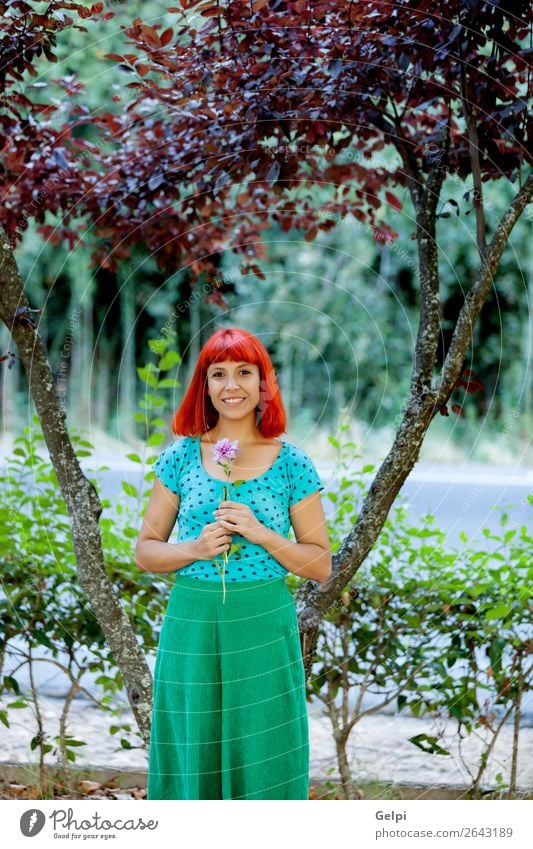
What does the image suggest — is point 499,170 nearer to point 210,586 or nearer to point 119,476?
point 210,586

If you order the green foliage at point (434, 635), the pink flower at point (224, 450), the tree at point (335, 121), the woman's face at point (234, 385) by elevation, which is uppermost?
the tree at point (335, 121)

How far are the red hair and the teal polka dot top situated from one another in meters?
0.04

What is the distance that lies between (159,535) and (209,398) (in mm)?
233

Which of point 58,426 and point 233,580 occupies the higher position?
point 58,426

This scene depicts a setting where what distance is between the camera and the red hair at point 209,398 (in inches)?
61.1

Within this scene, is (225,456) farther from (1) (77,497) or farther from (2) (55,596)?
(2) (55,596)

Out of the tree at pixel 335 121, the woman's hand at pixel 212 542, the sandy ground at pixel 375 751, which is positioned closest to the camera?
the woman's hand at pixel 212 542

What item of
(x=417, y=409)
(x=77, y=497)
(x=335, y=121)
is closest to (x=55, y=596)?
(x=77, y=497)

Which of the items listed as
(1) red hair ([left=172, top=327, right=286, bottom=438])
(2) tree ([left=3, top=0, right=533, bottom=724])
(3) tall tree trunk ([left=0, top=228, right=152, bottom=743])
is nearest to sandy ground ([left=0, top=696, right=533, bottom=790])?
(3) tall tree trunk ([left=0, top=228, right=152, bottom=743])

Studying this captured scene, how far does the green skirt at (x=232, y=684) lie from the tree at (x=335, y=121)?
0.40 metres

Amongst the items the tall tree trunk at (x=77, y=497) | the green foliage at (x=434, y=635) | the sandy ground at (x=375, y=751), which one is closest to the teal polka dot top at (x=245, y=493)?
the tall tree trunk at (x=77, y=497)

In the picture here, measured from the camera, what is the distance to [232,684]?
59.8 inches

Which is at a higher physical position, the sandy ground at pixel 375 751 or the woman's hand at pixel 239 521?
the woman's hand at pixel 239 521

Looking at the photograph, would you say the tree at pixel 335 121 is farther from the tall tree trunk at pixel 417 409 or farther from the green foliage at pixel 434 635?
the green foliage at pixel 434 635
